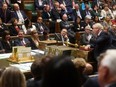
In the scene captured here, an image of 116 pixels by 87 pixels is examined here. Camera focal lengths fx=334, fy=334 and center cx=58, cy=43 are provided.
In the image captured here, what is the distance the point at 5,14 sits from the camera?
11.0m

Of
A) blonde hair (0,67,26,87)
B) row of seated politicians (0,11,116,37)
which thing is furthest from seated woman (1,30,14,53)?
blonde hair (0,67,26,87)

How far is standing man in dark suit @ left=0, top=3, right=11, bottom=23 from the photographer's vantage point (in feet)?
36.0

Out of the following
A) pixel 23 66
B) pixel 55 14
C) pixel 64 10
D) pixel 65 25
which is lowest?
pixel 23 66

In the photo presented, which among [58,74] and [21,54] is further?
[21,54]

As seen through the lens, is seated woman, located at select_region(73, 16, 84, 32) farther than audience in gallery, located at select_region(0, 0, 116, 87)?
Yes

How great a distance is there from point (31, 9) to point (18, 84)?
390 inches

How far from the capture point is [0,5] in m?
11.5

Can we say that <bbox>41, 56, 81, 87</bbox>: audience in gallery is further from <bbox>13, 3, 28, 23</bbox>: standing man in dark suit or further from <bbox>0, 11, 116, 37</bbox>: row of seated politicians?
<bbox>13, 3, 28, 23</bbox>: standing man in dark suit

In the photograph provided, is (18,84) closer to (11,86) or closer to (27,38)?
(11,86)

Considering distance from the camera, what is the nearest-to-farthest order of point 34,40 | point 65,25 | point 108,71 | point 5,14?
1. point 108,71
2. point 34,40
3. point 5,14
4. point 65,25

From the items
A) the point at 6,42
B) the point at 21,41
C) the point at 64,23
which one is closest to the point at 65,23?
the point at 64,23

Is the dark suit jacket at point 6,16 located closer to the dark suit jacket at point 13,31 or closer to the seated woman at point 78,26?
the dark suit jacket at point 13,31

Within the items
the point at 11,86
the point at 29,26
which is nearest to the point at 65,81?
the point at 11,86

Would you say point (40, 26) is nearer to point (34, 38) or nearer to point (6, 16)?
point (6, 16)
